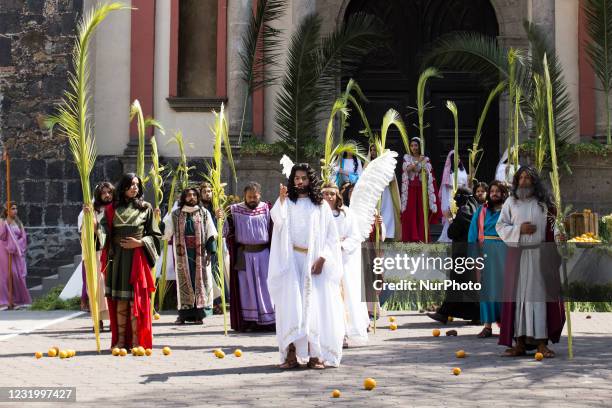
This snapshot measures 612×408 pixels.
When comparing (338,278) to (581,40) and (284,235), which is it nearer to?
(284,235)

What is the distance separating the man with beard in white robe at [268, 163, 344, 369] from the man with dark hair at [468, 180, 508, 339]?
2.89 meters

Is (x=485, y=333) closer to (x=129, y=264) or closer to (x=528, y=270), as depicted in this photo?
(x=528, y=270)

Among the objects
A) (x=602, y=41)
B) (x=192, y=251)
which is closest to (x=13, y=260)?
(x=192, y=251)

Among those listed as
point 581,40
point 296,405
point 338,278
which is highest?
point 581,40

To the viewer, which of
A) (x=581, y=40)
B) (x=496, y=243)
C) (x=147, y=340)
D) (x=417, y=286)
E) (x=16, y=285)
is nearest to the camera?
(x=147, y=340)

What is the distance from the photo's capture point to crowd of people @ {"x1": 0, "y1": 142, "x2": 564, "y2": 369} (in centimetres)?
1050

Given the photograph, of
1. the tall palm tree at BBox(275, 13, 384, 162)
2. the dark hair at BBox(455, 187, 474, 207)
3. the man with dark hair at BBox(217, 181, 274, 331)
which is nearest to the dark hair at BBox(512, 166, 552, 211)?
the dark hair at BBox(455, 187, 474, 207)

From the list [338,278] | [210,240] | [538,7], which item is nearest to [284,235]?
[338,278]

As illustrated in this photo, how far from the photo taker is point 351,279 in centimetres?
1262

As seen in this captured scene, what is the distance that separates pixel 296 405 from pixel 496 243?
5.50 m

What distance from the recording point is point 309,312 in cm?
1043

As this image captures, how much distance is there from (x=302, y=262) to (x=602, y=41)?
11476 millimetres

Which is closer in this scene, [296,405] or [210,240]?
[296,405]

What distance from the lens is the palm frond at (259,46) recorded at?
797 inches
